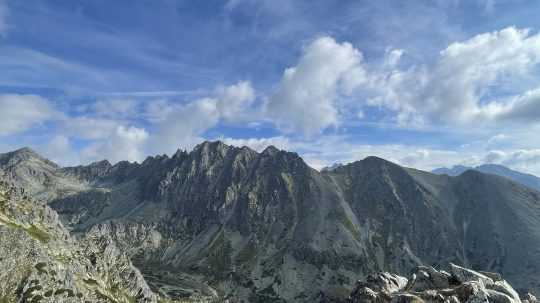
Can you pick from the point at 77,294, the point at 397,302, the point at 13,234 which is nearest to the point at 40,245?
the point at 13,234

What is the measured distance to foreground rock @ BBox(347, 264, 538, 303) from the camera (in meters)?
57.0

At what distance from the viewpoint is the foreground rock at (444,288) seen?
57.0 metres

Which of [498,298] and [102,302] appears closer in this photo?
[498,298]

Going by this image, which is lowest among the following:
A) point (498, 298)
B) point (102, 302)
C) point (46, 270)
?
point (102, 302)

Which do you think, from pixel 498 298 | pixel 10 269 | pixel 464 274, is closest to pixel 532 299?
pixel 464 274

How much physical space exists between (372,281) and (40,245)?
167015mm

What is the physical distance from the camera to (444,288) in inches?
2675

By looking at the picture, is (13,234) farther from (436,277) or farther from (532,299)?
(532,299)

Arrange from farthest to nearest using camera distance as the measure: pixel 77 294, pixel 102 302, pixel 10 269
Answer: pixel 102 302
pixel 77 294
pixel 10 269

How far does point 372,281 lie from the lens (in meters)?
94.1

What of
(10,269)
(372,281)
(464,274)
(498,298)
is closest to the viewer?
(498,298)

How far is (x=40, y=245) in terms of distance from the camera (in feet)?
620

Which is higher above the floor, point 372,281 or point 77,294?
point 372,281

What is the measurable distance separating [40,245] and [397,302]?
185 meters
